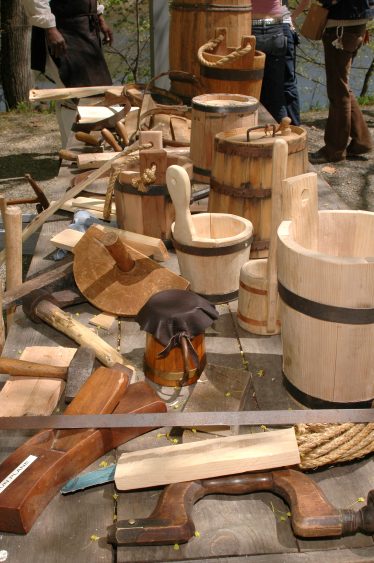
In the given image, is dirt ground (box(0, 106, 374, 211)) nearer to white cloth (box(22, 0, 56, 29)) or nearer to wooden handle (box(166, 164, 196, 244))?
white cloth (box(22, 0, 56, 29))

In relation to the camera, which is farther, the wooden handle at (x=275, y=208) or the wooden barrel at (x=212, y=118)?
the wooden barrel at (x=212, y=118)

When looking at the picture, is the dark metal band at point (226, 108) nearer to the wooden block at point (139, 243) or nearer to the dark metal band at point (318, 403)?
the wooden block at point (139, 243)

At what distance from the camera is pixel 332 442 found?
1.70 meters

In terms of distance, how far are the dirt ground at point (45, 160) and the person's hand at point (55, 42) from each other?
1216mm

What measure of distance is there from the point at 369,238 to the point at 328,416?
0.69 metres

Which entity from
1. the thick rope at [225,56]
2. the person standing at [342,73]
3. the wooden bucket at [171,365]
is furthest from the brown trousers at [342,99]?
the wooden bucket at [171,365]

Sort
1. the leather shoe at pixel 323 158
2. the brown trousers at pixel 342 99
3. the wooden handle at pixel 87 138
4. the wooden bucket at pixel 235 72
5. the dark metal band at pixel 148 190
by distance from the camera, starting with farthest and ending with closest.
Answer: the leather shoe at pixel 323 158
the brown trousers at pixel 342 99
the wooden handle at pixel 87 138
the wooden bucket at pixel 235 72
the dark metal band at pixel 148 190

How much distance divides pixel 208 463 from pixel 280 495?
191 millimetres

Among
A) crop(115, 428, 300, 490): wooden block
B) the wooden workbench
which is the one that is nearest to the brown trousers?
the wooden workbench

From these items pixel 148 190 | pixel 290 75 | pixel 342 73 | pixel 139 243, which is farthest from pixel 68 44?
pixel 139 243

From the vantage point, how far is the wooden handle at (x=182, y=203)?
93.9 inches

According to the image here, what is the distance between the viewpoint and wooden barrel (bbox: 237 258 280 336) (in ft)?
7.59

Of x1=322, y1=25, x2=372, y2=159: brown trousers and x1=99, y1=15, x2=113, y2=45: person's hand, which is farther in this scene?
x1=99, y1=15, x2=113, y2=45: person's hand

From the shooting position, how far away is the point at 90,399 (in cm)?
187
